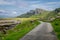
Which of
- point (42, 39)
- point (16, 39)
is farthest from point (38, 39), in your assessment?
point (16, 39)

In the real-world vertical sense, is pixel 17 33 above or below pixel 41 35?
below

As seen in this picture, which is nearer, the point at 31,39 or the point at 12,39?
the point at 31,39

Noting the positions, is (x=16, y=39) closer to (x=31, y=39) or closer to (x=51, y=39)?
(x=31, y=39)

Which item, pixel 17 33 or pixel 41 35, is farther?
pixel 17 33

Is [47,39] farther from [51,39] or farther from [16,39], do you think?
[16,39]

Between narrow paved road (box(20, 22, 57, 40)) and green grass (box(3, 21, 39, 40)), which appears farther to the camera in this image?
green grass (box(3, 21, 39, 40))

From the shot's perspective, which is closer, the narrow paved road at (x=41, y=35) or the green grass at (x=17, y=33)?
the narrow paved road at (x=41, y=35)

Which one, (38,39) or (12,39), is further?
(12,39)

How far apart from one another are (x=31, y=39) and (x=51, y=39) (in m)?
2.19

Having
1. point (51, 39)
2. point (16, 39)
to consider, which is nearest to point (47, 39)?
point (51, 39)

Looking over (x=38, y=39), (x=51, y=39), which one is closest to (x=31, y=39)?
(x=38, y=39)

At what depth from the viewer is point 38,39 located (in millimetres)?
21562

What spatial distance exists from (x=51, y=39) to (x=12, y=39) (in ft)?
15.4

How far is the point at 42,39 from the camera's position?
21500mm
